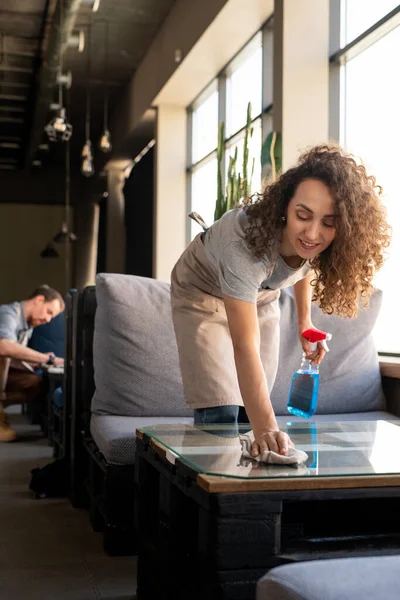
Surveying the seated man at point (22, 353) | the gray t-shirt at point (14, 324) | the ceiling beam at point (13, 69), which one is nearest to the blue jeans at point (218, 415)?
the seated man at point (22, 353)

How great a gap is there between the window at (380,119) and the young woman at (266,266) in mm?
1752

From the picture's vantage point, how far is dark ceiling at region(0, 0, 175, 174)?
709cm

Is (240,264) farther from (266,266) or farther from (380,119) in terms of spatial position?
(380,119)

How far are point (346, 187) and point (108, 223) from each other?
9.55 meters

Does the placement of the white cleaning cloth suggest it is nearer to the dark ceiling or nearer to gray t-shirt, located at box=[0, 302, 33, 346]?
gray t-shirt, located at box=[0, 302, 33, 346]

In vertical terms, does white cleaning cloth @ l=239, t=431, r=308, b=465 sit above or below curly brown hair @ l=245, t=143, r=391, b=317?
below

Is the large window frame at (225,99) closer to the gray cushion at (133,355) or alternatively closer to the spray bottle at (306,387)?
the gray cushion at (133,355)

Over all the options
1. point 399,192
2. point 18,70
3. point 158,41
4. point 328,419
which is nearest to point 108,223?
point 18,70

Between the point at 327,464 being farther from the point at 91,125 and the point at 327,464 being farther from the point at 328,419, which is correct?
the point at 91,125

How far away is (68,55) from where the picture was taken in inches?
323

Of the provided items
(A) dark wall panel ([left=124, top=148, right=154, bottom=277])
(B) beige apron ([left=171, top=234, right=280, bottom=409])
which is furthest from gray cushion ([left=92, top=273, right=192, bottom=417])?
(A) dark wall panel ([left=124, top=148, right=154, bottom=277])

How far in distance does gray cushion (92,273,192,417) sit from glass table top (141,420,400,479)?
87 cm

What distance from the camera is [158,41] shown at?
760cm

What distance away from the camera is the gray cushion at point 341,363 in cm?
302
